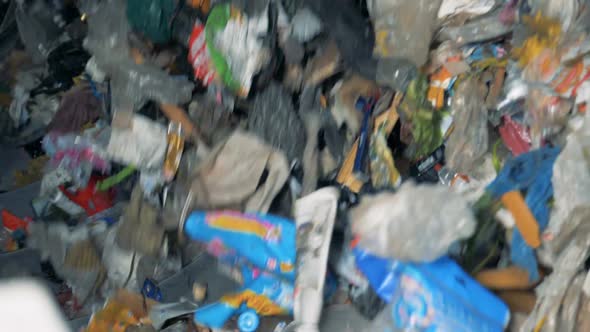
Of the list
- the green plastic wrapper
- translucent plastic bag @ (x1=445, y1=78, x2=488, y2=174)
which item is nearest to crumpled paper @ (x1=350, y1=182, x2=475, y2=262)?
translucent plastic bag @ (x1=445, y1=78, x2=488, y2=174)

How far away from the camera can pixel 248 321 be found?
1655 mm

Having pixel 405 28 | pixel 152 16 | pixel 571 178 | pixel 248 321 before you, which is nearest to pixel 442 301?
pixel 571 178

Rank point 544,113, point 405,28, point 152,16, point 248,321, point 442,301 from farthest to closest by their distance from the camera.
Result: point 152,16 → point 405,28 → point 248,321 → point 544,113 → point 442,301

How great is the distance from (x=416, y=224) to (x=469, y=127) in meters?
0.47

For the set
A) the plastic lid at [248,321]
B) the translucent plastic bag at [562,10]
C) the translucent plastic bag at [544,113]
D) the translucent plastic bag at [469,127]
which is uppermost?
the translucent plastic bag at [562,10]

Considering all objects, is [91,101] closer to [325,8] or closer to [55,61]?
[55,61]

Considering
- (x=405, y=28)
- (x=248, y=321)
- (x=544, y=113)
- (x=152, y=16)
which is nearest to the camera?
(x=544, y=113)

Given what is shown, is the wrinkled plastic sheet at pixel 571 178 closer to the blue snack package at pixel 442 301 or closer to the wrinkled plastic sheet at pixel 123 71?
the blue snack package at pixel 442 301

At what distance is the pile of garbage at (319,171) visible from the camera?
1.38 m

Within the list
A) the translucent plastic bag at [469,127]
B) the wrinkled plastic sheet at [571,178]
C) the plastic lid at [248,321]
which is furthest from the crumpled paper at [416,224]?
the plastic lid at [248,321]

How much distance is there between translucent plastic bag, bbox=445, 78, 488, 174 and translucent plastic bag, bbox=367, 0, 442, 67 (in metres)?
0.17

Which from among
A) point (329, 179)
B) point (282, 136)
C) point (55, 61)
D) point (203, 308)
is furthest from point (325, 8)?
point (55, 61)

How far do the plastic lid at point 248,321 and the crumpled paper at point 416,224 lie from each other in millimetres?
425

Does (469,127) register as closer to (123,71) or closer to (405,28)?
(405,28)
